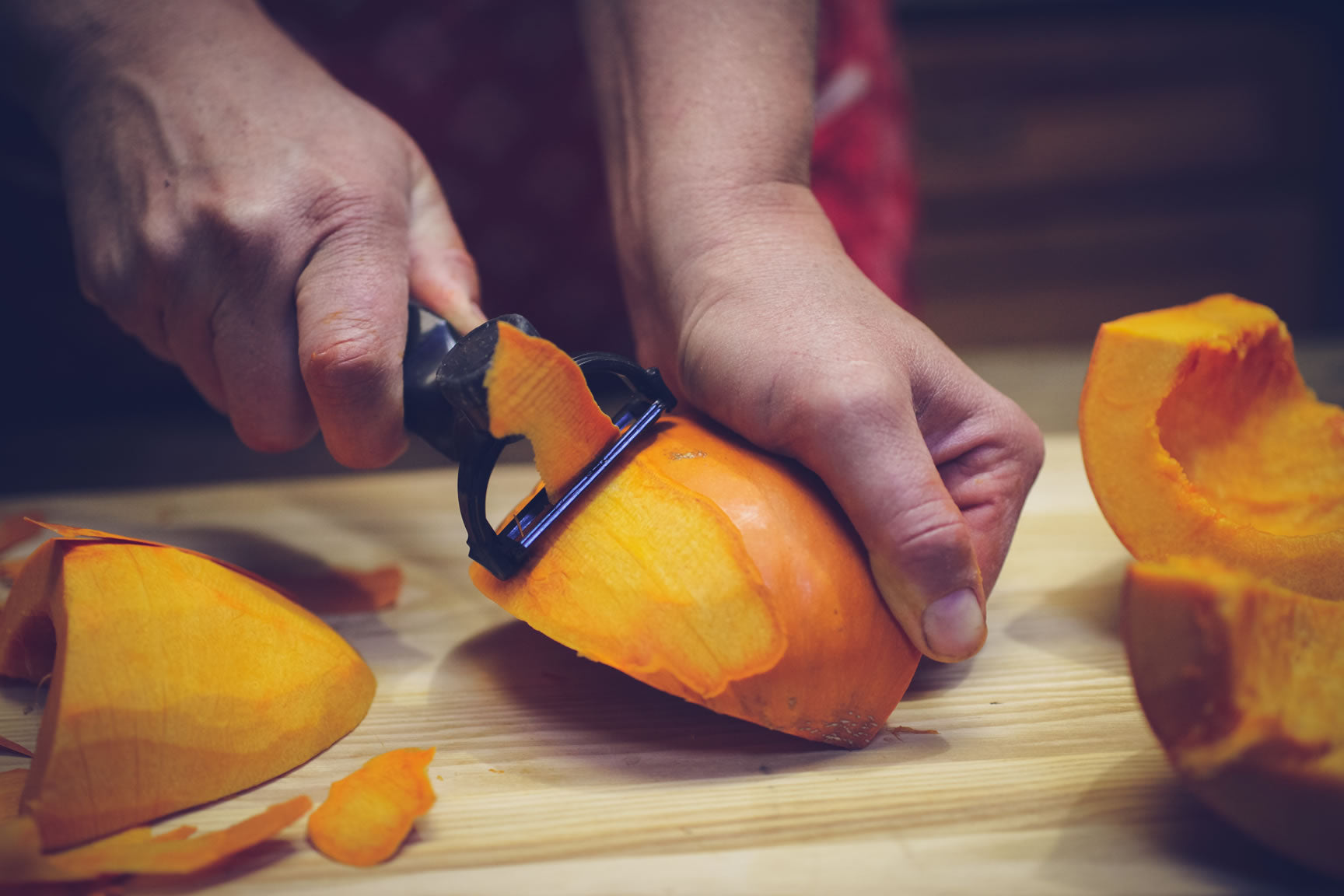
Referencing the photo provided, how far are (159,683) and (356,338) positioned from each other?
1.40 ft

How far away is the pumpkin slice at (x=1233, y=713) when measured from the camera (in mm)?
715

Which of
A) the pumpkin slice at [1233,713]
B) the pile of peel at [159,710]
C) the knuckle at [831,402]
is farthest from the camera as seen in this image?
the knuckle at [831,402]

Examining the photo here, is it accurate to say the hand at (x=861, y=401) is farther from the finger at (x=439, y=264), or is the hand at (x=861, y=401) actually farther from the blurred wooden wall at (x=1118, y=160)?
the blurred wooden wall at (x=1118, y=160)

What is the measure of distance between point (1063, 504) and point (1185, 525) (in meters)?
0.49

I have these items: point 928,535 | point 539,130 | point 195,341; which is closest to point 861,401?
point 928,535

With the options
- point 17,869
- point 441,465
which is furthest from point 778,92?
point 441,465

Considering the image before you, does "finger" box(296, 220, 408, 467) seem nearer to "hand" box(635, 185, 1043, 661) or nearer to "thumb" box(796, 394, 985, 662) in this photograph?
"hand" box(635, 185, 1043, 661)

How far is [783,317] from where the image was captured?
1.03 meters

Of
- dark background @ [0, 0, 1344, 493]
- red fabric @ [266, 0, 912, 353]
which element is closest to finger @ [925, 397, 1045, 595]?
red fabric @ [266, 0, 912, 353]

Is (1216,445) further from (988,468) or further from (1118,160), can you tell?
(1118,160)

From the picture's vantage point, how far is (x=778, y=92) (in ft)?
4.21

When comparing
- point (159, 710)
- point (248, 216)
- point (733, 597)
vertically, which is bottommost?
point (159, 710)

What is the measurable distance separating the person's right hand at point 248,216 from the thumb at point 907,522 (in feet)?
1.84

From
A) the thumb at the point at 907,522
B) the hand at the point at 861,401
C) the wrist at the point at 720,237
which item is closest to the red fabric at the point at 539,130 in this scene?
the wrist at the point at 720,237
